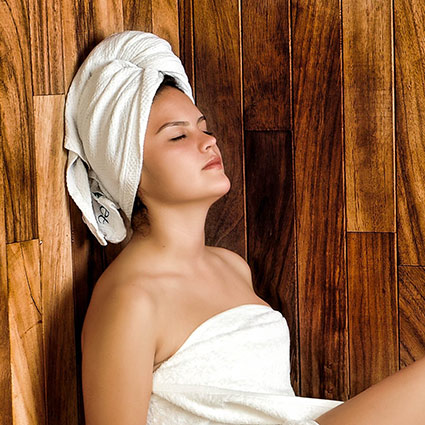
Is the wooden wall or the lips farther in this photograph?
the lips

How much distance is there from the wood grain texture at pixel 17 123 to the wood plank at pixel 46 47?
1.0 inches

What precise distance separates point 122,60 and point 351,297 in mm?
832

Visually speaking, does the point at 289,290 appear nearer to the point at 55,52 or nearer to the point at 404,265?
the point at 404,265

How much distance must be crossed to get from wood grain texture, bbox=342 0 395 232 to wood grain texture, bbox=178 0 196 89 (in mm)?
437

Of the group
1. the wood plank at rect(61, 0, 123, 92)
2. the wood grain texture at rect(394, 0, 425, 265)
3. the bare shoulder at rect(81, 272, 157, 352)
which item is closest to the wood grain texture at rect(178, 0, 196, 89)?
the wood plank at rect(61, 0, 123, 92)

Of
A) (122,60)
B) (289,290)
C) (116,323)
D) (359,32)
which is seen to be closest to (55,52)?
(122,60)

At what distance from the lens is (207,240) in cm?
198

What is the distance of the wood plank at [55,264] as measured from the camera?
149 cm

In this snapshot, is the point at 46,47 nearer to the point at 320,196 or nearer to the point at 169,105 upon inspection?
the point at 169,105

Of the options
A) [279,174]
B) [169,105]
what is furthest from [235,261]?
[169,105]

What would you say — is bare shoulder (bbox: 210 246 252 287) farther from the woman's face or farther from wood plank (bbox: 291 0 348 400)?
the woman's face

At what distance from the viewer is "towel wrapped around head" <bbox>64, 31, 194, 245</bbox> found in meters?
1.55

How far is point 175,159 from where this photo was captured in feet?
5.14

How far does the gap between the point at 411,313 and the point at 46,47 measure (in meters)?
1.07
